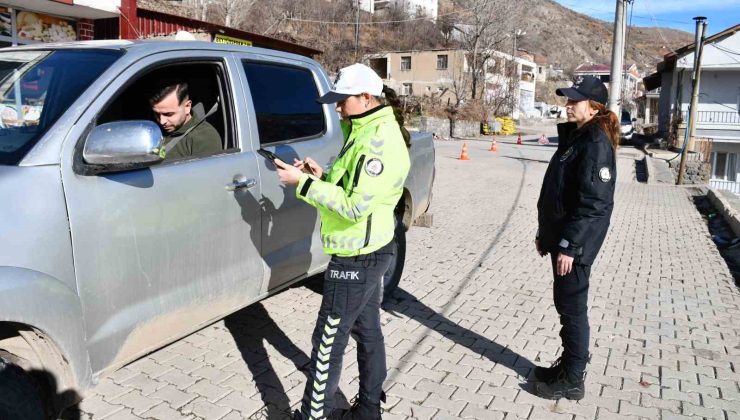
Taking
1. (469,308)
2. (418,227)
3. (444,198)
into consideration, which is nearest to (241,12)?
(444,198)

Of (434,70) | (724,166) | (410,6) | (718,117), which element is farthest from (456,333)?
(410,6)

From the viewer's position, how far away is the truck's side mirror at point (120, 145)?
2318mm

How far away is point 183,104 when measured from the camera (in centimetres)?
331

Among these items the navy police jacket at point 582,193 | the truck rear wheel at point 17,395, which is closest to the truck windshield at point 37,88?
the truck rear wheel at point 17,395

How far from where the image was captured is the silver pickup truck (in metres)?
2.17

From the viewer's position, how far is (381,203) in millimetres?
2615

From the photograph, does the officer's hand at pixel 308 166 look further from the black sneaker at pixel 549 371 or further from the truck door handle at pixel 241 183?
the black sneaker at pixel 549 371

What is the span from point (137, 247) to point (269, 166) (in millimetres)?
1028

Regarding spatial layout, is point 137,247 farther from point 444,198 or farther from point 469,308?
point 444,198

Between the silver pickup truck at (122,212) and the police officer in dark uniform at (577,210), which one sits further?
the police officer in dark uniform at (577,210)

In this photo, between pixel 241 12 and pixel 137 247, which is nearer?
pixel 137 247

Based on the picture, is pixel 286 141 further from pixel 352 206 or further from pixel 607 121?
pixel 607 121

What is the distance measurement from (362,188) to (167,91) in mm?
1466

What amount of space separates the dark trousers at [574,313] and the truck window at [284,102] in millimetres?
1857
